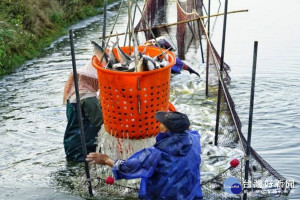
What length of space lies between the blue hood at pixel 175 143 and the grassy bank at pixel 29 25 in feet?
26.4

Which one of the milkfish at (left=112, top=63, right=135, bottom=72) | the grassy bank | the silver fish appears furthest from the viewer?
the grassy bank

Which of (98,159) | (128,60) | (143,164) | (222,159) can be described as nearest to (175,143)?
(143,164)

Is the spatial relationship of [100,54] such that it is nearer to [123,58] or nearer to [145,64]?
[123,58]

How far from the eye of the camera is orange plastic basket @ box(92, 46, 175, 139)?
432cm

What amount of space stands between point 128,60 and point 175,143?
1295 mm

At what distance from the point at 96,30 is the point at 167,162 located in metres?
13.2

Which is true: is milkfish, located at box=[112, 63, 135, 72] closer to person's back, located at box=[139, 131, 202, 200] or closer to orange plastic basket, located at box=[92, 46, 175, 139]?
orange plastic basket, located at box=[92, 46, 175, 139]

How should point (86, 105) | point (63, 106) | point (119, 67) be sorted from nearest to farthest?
1. point (119, 67)
2. point (86, 105)
3. point (63, 106)

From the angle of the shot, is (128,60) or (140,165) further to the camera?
(128,60)

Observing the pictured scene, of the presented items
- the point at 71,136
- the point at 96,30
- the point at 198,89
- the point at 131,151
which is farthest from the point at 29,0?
the point at 131,151

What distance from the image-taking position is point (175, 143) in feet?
12.3

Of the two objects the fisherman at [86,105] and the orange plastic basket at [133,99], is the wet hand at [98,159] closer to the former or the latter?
the orange plastic basket at [133,99]

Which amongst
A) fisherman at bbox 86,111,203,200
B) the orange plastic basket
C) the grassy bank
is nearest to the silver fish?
the orange plastic basket

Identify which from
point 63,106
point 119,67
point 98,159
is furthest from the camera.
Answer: point 63,106
